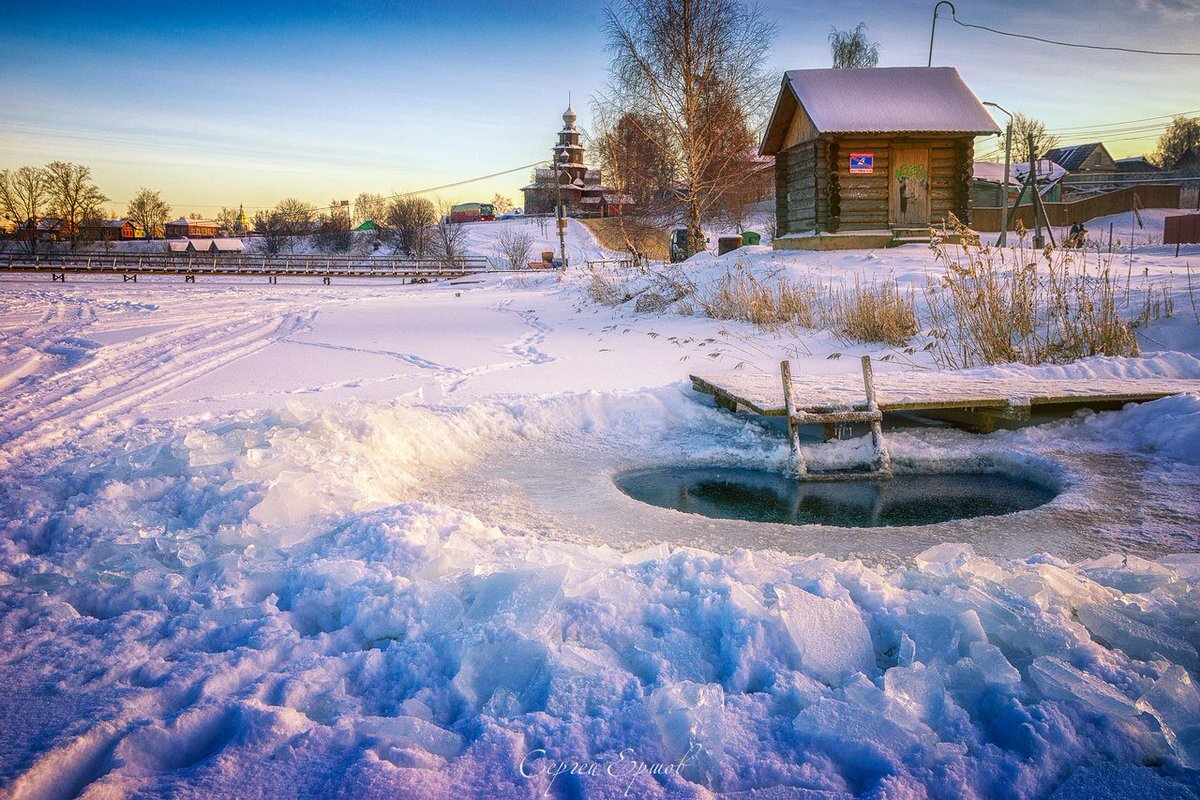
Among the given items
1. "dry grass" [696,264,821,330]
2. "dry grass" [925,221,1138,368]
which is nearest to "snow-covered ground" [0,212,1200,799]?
"dry grass" [925,221,1138,368]

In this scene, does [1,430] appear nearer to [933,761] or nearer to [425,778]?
[425,778]

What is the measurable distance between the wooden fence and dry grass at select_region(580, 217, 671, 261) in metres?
15.9

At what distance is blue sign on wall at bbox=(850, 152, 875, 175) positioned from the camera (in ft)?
56.6

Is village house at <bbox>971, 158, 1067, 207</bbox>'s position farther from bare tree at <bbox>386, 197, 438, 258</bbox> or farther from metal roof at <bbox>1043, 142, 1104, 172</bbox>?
bare tree at <bbox>386, 197, 438, 258</bbox>

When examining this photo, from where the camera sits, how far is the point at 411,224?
61562mm

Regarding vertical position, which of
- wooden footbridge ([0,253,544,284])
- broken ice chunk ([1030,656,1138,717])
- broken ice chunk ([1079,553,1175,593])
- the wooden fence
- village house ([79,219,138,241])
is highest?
village house ([79,219,138,241])

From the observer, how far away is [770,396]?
5.68 meters

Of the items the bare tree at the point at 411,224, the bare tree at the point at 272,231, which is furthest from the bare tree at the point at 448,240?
the bare tree at the point at 272,231

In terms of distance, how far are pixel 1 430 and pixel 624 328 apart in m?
8.20

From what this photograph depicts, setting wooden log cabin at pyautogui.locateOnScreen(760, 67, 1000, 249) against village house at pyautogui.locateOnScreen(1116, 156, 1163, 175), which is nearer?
wooden log cabin at pyautogui.locateOnScreen(760, 67, 1000, 249)

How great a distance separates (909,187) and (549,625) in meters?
18.0

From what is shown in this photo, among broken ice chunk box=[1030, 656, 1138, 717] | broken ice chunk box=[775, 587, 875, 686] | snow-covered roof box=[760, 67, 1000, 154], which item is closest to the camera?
broken ice chunk box=[1030, 656, 1138, 717]

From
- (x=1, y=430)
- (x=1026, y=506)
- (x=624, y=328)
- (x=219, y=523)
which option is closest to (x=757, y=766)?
(x=219, y=523)

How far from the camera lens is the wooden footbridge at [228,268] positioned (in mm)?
35219
